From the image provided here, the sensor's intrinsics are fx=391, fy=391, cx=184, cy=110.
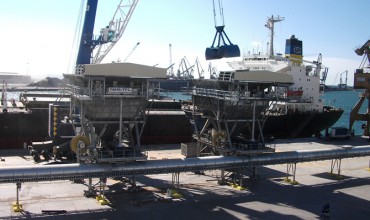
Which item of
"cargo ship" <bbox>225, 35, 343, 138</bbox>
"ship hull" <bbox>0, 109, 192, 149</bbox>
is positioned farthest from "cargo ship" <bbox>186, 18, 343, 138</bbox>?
"ship hull" <bbox>0, 109, 192, 149</bbox>

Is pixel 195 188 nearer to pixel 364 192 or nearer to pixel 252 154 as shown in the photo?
pixel 252 154

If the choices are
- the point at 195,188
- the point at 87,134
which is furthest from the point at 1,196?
the point at 195,188

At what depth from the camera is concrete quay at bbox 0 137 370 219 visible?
2638 cm

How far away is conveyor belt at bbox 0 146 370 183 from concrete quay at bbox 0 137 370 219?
2.13 metres

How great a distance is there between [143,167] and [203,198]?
18.1 ft

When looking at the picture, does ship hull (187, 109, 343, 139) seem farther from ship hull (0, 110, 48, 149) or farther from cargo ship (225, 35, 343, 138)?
ship hull (0, 110, 48, 149)

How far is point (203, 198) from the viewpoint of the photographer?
30.3m

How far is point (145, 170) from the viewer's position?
2856 centimetres

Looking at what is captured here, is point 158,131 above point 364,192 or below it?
above

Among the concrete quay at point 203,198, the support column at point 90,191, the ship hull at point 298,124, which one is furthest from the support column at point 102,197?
the ship hull at point 298,124

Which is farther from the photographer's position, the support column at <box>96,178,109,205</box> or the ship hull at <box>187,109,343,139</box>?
the ship hull at <box>187,109,343,139</box>

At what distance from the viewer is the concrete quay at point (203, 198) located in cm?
2638

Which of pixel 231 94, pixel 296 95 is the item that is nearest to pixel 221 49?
pixel 231 94

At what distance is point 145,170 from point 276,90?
551 inches
